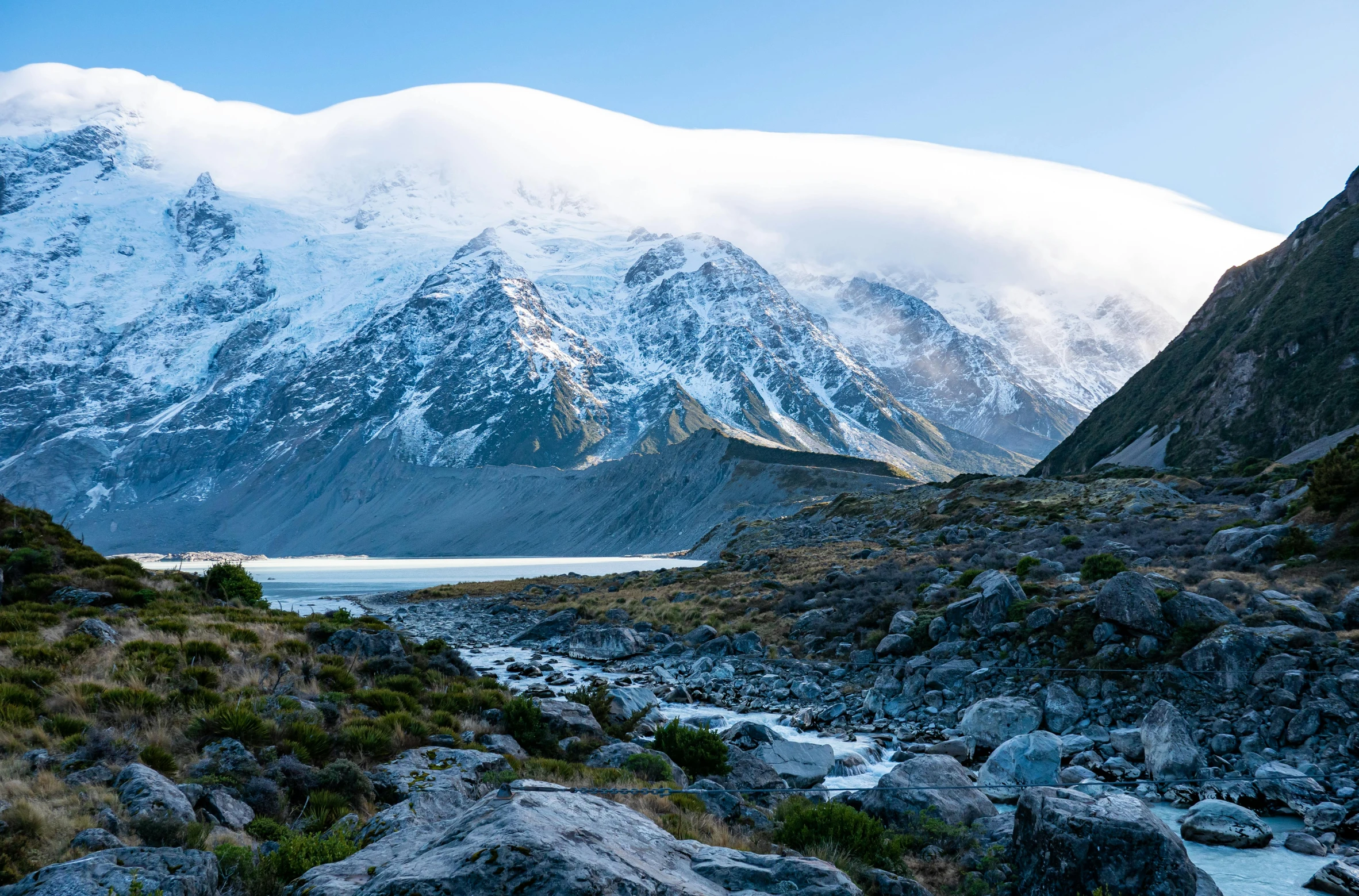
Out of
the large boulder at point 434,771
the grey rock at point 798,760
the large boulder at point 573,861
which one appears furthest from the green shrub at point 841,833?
the large boulder at point 434,771

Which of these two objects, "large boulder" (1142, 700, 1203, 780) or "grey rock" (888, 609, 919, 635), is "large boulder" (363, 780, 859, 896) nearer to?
"large boulder" (1142, 700, 1203, 780)

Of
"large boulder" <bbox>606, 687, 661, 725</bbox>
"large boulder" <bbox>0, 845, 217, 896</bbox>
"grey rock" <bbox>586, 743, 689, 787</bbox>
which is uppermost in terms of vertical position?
"large boulder" <bbox>0, 845, 217, 896</bbox>

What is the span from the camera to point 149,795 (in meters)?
10.4

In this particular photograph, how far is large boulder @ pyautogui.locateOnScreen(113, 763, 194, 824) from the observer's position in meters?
10.0

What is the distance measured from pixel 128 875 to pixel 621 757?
9.66 metres

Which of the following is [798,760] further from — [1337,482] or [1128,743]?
[1337,482]

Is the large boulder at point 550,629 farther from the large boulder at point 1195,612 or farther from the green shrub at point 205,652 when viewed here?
the large boulder at point 1195,612

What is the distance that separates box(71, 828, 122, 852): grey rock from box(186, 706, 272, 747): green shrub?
4.64 m

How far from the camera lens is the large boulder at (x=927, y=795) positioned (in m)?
14.1

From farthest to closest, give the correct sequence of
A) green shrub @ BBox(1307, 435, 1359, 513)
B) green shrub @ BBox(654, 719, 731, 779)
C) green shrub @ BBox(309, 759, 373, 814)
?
1. green shrub @ BBox(1307, 435, 1359, 513)
2. green shrub @ BBox(654, 719, 731, 779)
3. green shrub @ BBox(309, 759, 373, 814)

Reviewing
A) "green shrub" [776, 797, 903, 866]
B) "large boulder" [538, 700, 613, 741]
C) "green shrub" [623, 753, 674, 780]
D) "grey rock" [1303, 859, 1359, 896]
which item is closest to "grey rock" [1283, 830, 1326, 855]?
"grey rock" [1303, 859, 1359, 896]

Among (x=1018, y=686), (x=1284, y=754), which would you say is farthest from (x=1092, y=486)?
(x=1284, y=754)

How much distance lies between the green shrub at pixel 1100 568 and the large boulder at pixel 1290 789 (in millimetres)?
12694

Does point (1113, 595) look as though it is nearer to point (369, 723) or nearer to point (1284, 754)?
point (1284, 754)
